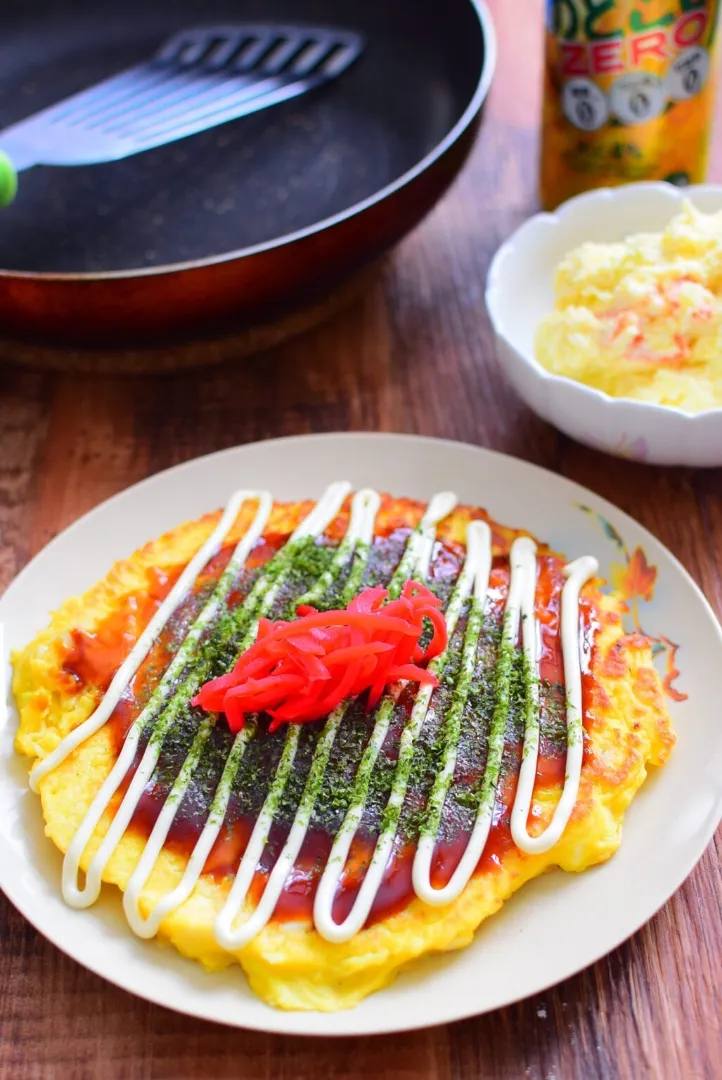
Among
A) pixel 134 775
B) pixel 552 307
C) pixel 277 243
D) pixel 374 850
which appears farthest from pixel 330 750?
pixel 552 307

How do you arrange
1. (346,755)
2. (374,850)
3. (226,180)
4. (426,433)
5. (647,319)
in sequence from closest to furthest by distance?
(374,850) → (346,755) → (647,319) → (426,433) → (226,180)

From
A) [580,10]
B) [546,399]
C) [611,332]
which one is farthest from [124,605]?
[580,10]

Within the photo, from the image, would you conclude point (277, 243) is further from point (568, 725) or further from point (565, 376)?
Answer: point (568, 725)

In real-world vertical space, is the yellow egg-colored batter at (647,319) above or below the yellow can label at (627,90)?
below

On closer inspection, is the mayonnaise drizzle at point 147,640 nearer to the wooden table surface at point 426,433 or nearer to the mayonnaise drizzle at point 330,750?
the mayonnaise drizzle at point 330,750

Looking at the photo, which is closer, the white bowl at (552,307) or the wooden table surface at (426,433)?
the wooden table surface at (426,433)

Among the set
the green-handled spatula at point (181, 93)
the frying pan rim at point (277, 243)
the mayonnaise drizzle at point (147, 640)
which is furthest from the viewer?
the green-handled spatula at point (181, 93)

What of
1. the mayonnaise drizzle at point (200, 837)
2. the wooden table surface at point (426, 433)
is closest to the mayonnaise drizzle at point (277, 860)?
the mayonnaise drizzle at point (200, 837)
